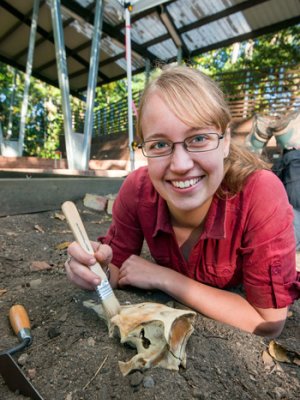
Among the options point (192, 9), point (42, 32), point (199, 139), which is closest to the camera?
point (199, 139)

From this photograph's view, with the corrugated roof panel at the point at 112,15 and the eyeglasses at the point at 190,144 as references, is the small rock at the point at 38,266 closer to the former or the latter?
the eyeglasses at the point at 190,144

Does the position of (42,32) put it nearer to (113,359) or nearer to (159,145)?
(159,145)

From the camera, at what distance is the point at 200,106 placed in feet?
3.94

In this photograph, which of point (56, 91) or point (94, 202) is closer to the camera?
point (94, 202)

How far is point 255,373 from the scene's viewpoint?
0.97 meters

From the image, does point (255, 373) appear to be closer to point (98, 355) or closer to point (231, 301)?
point (231, 301)

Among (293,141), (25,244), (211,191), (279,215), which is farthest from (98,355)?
(293,141)

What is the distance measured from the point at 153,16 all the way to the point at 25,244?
7154 millimetres

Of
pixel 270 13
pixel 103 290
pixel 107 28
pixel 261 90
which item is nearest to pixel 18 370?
pixel 103 290

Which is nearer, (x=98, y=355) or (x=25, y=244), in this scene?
(x=98, y=355)

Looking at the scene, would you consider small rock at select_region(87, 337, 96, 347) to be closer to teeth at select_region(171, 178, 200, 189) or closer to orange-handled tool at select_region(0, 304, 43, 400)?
orange-handled tool at select_region(0, 304, 43, 400)

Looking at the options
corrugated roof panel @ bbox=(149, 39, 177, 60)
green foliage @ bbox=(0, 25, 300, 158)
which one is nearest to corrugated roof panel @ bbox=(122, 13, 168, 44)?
corrugated roof panel @ bbox=(149, 39, 177, 60)

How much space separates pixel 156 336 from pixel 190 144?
2.19 feet

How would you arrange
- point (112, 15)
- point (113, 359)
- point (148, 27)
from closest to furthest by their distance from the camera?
1. point (113, 359)
2. point (112, 15)
3. point (148, 27)
